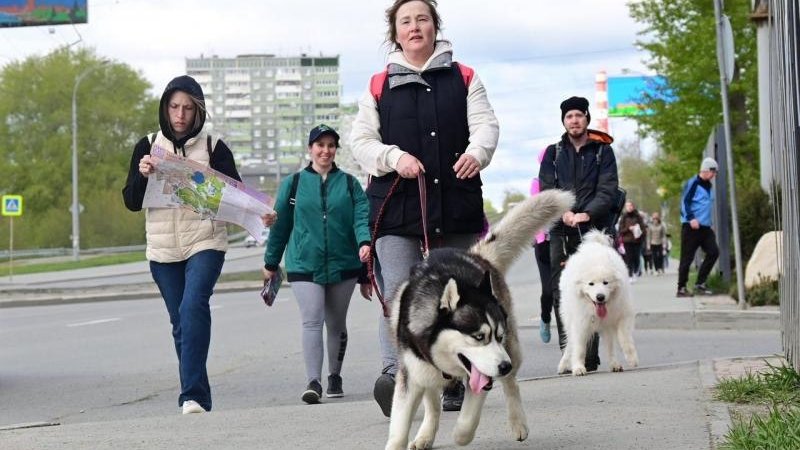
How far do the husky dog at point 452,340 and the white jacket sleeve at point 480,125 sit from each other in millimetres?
636

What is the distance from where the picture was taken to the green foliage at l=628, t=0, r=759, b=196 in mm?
37031

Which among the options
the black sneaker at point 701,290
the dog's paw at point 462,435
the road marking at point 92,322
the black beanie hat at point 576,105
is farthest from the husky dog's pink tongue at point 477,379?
the road marking at point 92,322

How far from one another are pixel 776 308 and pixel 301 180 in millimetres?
8326

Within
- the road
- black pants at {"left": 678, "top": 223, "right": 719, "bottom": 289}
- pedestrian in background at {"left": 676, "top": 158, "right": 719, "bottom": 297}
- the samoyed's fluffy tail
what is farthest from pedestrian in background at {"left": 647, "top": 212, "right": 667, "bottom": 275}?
the samoyed's fluffy tail

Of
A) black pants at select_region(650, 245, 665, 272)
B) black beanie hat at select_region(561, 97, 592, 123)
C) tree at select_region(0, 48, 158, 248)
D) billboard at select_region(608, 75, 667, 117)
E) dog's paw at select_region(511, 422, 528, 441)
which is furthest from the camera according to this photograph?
tree at select_region(0, 48, 158, 248)

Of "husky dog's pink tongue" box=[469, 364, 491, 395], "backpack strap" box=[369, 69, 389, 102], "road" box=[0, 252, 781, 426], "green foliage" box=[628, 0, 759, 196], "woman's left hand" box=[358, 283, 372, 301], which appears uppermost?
"green foliage" box=[628, 0, 759, 196]

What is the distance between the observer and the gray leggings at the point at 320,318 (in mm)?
9914

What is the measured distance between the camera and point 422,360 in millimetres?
5715

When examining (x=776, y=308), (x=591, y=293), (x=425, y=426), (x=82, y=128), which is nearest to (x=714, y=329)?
(x=776, y=308)

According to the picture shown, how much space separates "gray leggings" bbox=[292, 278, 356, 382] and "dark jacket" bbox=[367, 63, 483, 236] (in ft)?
Result: 9.67

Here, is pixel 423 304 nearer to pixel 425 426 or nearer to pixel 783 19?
pixel 425 426

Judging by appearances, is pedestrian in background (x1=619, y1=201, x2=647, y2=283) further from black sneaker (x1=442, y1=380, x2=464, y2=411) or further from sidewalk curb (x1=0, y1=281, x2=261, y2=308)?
black sneaker (x1=442, y1=380, x2=464, y2=411)

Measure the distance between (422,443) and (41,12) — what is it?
99.9 ft

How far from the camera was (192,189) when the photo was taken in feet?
28.1
